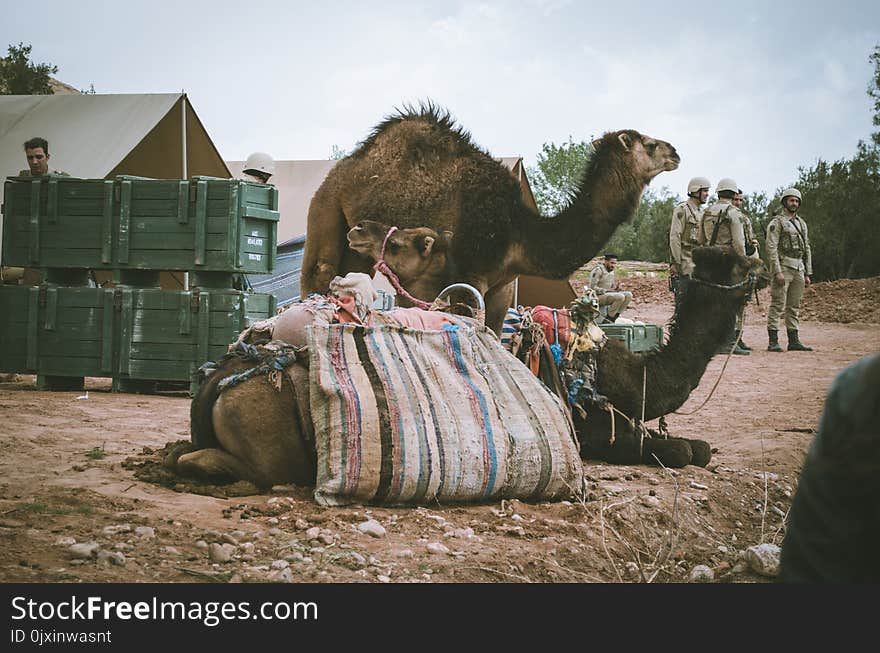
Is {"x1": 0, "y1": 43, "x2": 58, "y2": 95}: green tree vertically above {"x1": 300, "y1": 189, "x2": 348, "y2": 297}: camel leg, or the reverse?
{"x1": 0, "y1": 43, "x2": 58, "y2": 95}: green tree

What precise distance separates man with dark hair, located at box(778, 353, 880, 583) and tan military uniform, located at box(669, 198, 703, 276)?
10560 mm

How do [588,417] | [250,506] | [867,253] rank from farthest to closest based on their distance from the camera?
[867,253] < [588,417] < [250,506]

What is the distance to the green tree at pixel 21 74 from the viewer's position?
22547 millimetres

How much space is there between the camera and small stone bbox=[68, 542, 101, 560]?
2648 mm

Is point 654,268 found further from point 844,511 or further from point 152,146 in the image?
point 844,511

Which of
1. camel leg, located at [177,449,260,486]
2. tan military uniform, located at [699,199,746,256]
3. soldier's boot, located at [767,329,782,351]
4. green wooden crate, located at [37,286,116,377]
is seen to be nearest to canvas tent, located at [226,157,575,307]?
tan military uniform, located at [699,199,746,256]

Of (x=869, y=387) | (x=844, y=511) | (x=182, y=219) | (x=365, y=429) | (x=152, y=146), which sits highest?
(x=152, y=146)

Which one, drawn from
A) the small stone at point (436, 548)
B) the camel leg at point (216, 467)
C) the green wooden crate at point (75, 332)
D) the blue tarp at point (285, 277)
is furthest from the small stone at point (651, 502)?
the blue tarp at point (285, 277)

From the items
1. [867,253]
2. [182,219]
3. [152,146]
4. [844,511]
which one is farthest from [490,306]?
[867,253]

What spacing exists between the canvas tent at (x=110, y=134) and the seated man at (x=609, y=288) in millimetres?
6194

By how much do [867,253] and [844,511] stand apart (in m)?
24.8

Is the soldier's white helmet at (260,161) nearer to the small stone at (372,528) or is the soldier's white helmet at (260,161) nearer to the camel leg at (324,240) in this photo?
the camel leg at (324,240)

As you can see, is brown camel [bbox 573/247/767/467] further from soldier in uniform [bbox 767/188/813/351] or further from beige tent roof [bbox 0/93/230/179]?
beige tent roof [bbox 0/93/230/179]

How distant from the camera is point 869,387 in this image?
908mm
